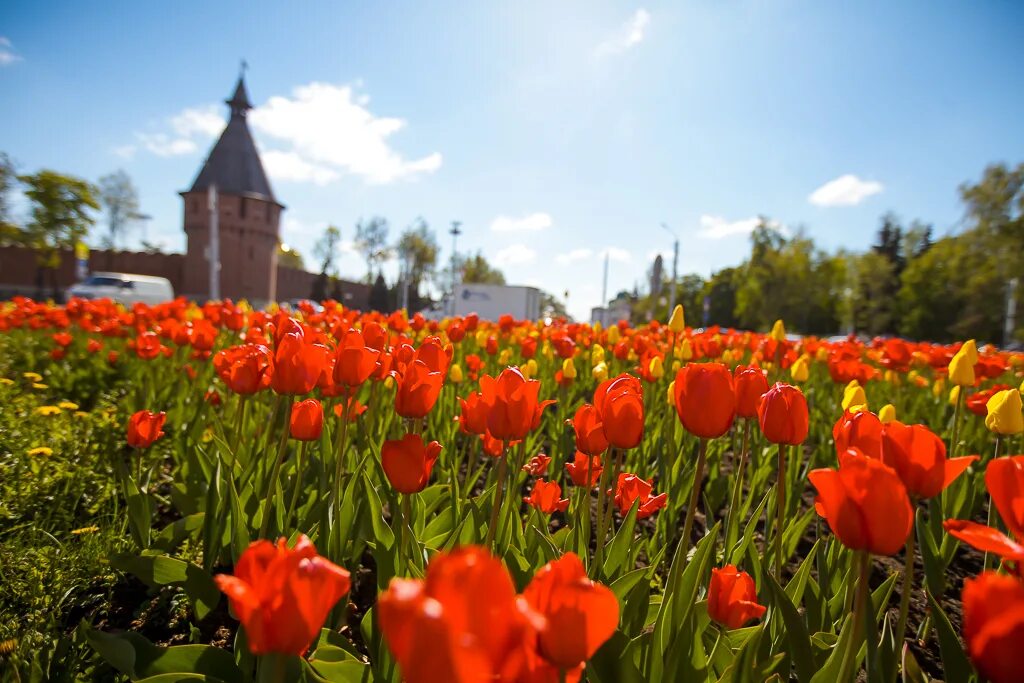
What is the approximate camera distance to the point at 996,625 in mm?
557

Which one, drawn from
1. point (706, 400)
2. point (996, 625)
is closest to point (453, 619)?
point (996, 625)

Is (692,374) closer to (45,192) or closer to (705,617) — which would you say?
(705,617)

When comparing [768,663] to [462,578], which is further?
[768,663]

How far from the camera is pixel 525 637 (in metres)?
0.48

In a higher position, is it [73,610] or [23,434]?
[23,434]

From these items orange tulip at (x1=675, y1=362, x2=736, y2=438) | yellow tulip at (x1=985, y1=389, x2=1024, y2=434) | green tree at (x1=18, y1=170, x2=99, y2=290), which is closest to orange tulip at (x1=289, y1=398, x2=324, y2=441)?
orange tulip at (x1=675, y1=362, x2=736, y2=438)

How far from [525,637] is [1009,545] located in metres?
0.57

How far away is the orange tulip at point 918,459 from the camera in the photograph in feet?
2.95

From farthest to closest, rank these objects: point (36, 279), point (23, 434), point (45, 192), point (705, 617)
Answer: point (36, 279), point (45, 192), point (23, 434), point (705, 617)

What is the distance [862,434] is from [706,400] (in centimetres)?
27

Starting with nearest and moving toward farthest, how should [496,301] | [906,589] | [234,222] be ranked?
[906,589]
[496,301]
[234,222]

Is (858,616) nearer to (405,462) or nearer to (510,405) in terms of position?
(510,405)

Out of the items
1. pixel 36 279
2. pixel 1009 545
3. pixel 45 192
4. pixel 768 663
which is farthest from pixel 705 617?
pixel 36 279

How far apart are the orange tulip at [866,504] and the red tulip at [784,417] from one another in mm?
445
